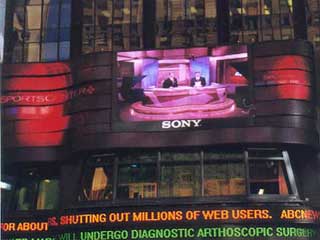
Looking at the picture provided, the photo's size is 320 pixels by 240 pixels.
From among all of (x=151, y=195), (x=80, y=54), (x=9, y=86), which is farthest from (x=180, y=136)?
(x=9, y=86)

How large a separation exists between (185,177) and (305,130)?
375 centimetres

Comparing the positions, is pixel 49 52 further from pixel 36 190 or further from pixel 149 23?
pixel 36 190

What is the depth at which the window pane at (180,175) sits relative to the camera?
17891 millimetres

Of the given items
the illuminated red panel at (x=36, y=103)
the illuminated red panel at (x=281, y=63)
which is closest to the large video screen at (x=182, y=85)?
the illuminated red panel at (x=281, y=63)

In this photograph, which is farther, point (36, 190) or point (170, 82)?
point (36, 190)

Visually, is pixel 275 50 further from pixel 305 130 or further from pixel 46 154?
pixel 46 154

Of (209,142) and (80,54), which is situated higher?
(80,54)

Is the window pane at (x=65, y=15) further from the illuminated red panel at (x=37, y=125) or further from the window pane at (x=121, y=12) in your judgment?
the illuminated red panel at (x=37, y=125)

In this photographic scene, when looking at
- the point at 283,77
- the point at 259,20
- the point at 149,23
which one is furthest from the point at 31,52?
the point at 283,77

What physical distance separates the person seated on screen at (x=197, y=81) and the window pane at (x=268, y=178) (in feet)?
9.20

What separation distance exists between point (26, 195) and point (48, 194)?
78 centimetres

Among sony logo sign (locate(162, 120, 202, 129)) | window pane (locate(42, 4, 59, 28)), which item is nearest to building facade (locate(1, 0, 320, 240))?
sony logo sign (locate(162, 120, 202, 129))

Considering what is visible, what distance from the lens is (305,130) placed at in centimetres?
1811

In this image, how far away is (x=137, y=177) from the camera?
18203 millimetres
